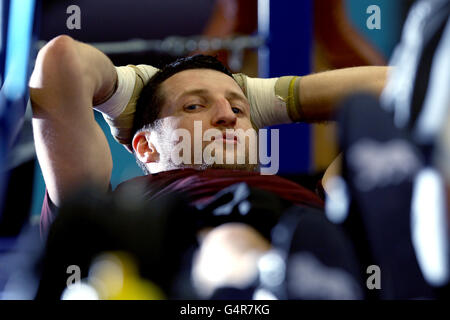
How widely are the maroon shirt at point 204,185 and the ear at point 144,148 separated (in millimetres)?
101

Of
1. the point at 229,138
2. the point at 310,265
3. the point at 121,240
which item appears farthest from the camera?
the point at 229,138

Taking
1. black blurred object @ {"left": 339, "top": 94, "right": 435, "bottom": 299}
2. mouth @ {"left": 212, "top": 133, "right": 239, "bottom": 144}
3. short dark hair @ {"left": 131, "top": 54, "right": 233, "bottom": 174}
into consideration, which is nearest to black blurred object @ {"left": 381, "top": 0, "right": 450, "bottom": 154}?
black blurred object @ {"left": 339, "top": 94, "right": 435, "bottom": 299}

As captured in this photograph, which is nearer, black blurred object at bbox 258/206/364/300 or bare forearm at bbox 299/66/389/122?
black blurred object at bbox 258/206/364/300

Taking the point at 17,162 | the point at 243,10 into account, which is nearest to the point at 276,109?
the point at 243,10

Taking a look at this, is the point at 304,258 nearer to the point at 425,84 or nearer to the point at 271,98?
the point at 425,84

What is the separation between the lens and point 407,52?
0.70 meters

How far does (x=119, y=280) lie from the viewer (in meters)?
0.65

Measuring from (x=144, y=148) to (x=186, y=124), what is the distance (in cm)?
10

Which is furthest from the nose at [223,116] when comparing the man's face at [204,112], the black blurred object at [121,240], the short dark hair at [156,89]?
the black blurred object at [121,240]

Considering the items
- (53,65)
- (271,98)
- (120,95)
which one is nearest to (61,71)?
(53,65)

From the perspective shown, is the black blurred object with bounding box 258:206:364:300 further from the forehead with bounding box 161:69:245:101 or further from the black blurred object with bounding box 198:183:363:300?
the forehead with bounding box 161:69:245:101

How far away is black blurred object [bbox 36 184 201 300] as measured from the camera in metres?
0.67

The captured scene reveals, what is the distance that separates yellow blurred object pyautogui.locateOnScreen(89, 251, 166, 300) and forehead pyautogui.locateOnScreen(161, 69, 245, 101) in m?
0.35

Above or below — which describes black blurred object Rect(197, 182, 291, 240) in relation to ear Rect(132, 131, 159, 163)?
below
